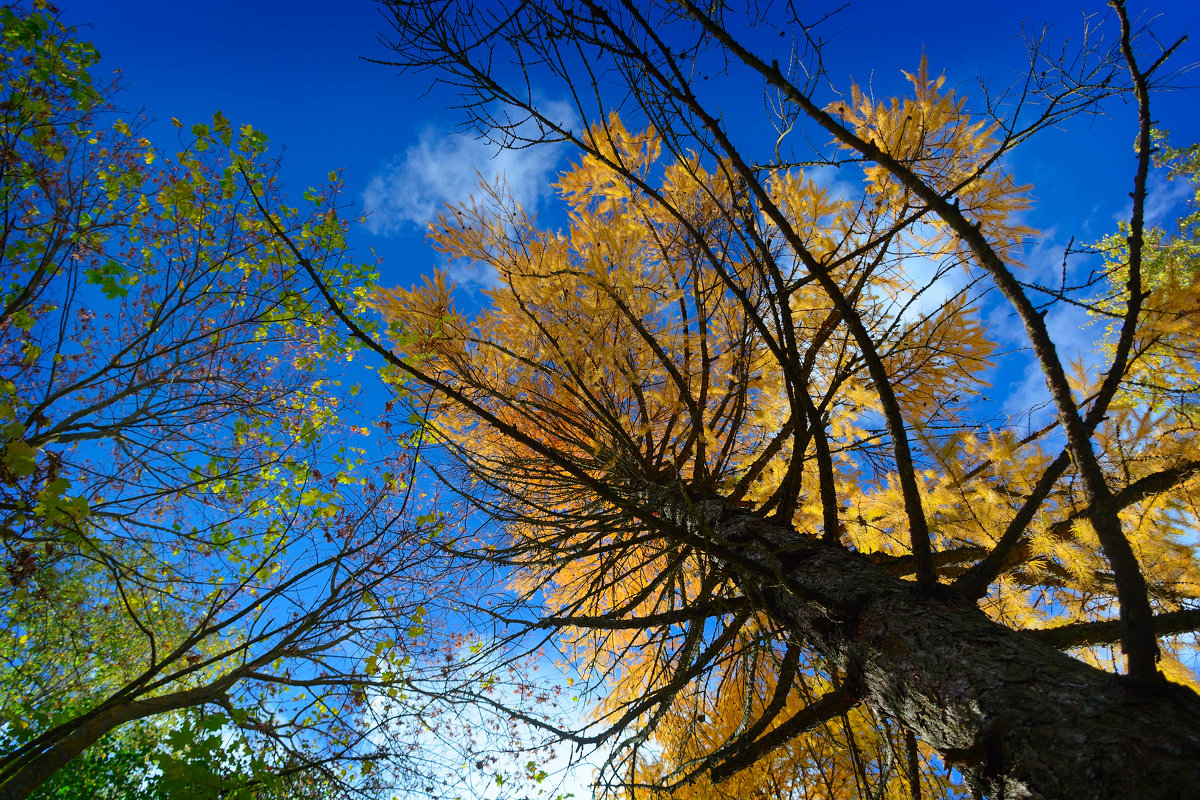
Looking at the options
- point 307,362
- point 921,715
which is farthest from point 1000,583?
point 307,362

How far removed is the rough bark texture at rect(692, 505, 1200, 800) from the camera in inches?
30.9

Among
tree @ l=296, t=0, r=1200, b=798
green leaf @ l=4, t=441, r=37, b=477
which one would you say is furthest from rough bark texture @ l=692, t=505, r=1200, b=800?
green leaf @ l=4, t=441, r=37, b=477

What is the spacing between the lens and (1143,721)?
2.68 feet

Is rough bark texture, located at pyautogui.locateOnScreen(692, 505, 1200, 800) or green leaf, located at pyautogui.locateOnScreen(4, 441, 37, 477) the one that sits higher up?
green leaf, located at pyautogui.locateOnScreen(4, 441, 37, 477)

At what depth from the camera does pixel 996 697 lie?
100cm

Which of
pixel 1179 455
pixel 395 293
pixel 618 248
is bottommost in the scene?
pixel 1179 455

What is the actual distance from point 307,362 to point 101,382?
149 cm

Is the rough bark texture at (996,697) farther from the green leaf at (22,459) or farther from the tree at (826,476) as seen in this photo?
the green leaf at (22,459)

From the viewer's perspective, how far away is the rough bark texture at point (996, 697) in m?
0.79

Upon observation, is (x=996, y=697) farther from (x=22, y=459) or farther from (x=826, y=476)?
(x=22, y=459)

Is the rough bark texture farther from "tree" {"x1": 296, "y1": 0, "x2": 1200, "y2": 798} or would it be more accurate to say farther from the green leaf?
the green leaf

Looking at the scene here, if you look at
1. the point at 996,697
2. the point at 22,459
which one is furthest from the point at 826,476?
the point at 22,459

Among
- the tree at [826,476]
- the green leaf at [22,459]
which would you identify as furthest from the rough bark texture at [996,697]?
the green leaf at [22,459]

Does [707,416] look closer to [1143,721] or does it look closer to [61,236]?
[1143,721]
